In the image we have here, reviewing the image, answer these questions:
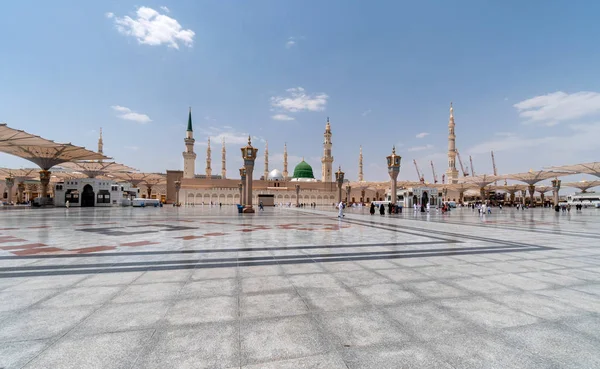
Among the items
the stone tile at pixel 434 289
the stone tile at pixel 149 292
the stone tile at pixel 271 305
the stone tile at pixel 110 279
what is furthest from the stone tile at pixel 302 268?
the stone tile at pixel 110 279

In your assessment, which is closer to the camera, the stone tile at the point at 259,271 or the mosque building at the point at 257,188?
the stone tile at the point at 259,271

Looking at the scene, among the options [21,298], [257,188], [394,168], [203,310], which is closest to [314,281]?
[203,310]

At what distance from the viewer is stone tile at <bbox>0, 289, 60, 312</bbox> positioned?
134 inches

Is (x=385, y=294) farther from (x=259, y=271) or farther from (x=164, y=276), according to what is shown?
(x=164, y=276)

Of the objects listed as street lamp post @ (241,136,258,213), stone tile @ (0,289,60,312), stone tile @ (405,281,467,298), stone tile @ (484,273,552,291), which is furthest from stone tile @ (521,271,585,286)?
street lamp post @ (241,136,258,213)

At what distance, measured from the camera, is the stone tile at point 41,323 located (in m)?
2.69

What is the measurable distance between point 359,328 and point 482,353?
103 cm

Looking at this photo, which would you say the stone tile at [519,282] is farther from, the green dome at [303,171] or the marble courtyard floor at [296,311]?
the green dome at [303,171]

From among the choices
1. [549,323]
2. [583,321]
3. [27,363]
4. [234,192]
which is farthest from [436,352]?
[234,192]

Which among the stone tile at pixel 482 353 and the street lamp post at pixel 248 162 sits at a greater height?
the street lamp post at pixel 248 162

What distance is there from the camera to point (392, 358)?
2367 mm

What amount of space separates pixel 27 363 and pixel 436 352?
3.20m

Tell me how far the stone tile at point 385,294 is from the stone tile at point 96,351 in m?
2.54

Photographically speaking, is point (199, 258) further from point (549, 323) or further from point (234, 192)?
point (234, 192)
